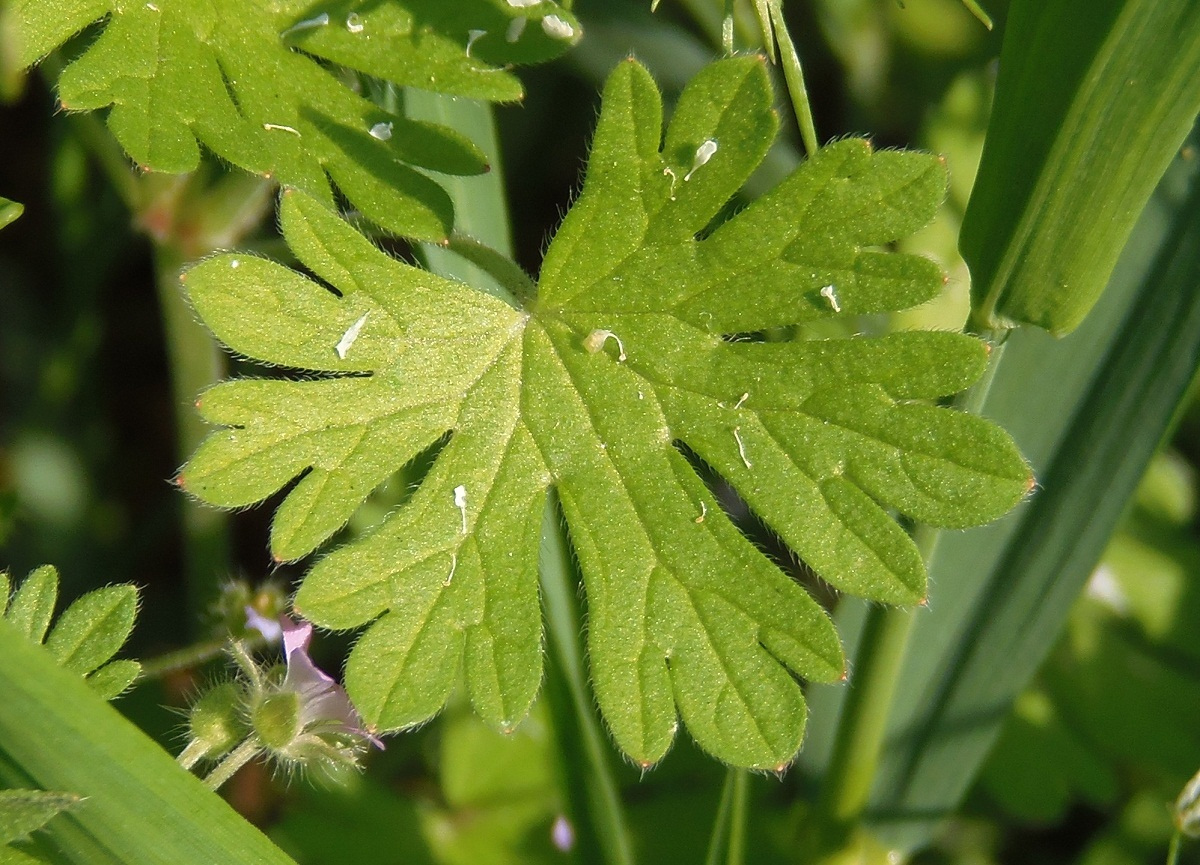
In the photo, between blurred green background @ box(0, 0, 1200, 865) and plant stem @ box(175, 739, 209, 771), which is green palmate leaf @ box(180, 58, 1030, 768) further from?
blurred green background @ box(0, 0, 1200, 865)

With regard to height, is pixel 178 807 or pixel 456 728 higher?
pixel 178 807

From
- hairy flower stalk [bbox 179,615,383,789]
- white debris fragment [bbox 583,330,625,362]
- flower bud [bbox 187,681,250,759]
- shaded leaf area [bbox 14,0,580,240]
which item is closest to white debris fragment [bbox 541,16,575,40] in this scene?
shaded leaf area [bbox 14,0,580,240]

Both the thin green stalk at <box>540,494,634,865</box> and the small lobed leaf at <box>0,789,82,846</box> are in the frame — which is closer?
the small lobed leaf at <box>0,789,82,846</box>

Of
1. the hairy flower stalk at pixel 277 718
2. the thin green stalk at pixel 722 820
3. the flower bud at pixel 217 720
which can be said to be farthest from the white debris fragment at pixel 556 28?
the thin green stalk at pixel 722 820

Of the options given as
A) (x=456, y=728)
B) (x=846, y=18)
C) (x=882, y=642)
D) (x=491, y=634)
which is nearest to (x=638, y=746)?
(x=491, y=634)

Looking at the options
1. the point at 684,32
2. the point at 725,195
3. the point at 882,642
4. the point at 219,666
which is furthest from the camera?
the point at 684,32

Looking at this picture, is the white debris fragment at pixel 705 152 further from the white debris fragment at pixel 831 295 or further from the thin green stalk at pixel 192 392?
the thin green stalk at pixel 192 392

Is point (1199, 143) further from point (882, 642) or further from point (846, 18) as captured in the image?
point (846, 18)
